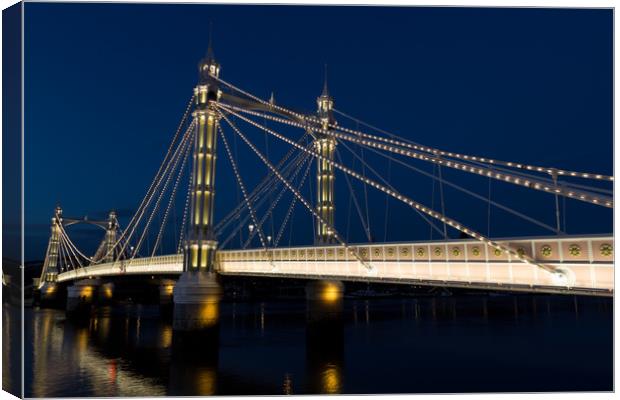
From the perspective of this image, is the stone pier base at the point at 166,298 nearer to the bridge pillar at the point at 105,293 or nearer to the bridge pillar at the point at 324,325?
the bridge pillar at the point at 105,293

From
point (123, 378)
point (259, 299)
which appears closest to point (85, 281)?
point (259, 299)

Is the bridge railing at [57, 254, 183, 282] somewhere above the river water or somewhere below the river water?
above

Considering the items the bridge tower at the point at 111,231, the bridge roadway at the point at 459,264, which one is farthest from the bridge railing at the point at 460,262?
the bridge tower at the point at 111,231

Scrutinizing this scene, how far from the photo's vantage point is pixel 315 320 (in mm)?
41000

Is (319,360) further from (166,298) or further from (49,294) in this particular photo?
(49,294)

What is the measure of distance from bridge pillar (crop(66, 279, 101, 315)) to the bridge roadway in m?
43.6

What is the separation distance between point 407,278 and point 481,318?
46.9 metres

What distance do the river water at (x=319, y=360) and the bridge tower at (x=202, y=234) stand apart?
1783mm

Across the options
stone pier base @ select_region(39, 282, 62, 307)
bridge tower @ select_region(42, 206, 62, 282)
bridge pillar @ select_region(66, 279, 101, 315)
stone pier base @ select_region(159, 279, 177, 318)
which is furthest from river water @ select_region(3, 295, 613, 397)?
bridge tower @ select_region(42, 206, 62, 282)

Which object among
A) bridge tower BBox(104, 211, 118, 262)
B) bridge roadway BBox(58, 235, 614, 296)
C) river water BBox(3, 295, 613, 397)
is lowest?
river water BBox(3, 295, 613, 397)

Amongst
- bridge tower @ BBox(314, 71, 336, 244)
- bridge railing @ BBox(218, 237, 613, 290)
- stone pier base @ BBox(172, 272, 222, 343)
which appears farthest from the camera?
bridge tower @ BBox(314, 71, 336, 244)

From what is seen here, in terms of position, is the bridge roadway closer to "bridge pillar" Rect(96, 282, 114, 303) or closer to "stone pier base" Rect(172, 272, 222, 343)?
"stone pier base" Rect(172, 272, 222, 343)

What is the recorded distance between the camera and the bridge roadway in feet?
54.0

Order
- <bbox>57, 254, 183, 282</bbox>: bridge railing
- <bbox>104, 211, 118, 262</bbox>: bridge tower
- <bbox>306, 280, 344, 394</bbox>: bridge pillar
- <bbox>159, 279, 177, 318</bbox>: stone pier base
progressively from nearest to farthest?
1. <bbox>306, 280, 344, 394</bbox>: bridge pillar
2. <bbox>57, 254, 183, 282</bbox>: bridge railing
3. <bbox>159, 279, 177, 318</bbox>: stone pier base
4. <bbox>104, 211, 118, 262</bbox>: bridge tower
